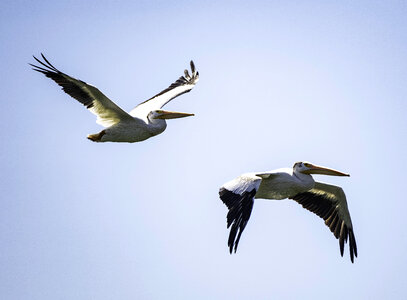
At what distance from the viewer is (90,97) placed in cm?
1381

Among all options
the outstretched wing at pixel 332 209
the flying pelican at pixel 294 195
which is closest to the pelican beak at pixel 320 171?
the flying pelican at pixel 294 195

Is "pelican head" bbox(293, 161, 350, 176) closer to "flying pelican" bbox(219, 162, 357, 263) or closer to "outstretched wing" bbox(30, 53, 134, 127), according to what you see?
"flying pelican" bbox(219, 162, 357, 263)

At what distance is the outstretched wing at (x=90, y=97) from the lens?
1332cm

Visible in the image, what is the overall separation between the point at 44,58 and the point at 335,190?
6087 mm

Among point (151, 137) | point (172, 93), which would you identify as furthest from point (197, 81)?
point (151, 137)

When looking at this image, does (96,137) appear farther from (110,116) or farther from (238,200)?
(238,200)

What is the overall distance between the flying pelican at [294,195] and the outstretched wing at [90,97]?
2.80 meters

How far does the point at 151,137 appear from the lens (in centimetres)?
1455

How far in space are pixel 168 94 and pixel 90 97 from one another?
345 cm

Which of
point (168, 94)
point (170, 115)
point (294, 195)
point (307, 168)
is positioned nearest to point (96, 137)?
point (170, 115)

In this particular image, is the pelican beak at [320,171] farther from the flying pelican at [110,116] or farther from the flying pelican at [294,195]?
the flying pelican at [110,116]

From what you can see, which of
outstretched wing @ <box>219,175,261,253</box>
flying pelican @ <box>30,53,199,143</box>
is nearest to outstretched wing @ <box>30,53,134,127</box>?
flying pelican @ <box>30,53,199,143</box>

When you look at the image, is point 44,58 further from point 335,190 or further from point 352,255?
point 352,255

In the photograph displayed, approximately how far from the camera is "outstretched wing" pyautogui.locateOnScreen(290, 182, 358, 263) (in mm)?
14328
